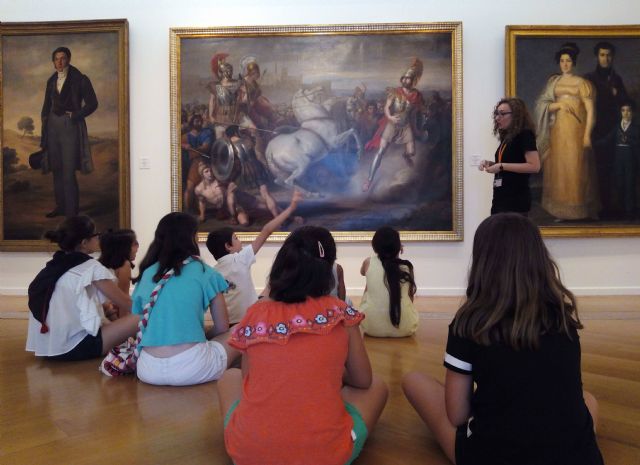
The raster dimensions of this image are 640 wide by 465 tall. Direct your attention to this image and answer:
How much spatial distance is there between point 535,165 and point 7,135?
321 inches

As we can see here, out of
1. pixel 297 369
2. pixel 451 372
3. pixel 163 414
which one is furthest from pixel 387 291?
pixel 297 369

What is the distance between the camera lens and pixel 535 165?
512 cm

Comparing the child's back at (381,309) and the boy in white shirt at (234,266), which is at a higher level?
the boy in white shirt at (234,266)

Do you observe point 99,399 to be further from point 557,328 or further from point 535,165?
point 535,165

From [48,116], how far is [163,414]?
721 cm

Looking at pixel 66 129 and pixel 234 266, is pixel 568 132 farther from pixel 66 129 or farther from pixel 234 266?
pixel 66 129

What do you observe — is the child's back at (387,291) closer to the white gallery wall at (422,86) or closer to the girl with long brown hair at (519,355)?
the girl with long brown hair at (519,355)

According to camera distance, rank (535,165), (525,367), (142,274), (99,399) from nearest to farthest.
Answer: (525,367)
(99,399)
(142,274)
(535,165)

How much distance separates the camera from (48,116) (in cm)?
868

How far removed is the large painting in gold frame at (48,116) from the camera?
8594 mm

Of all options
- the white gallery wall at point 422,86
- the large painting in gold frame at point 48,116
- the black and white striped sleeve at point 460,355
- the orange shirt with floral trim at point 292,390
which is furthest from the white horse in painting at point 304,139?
the black and white striped sleeve at point 460,355

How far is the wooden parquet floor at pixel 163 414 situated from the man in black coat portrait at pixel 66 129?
4.25m

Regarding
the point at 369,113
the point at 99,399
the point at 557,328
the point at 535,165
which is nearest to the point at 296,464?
the point at 557,328

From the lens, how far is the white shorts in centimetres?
362
